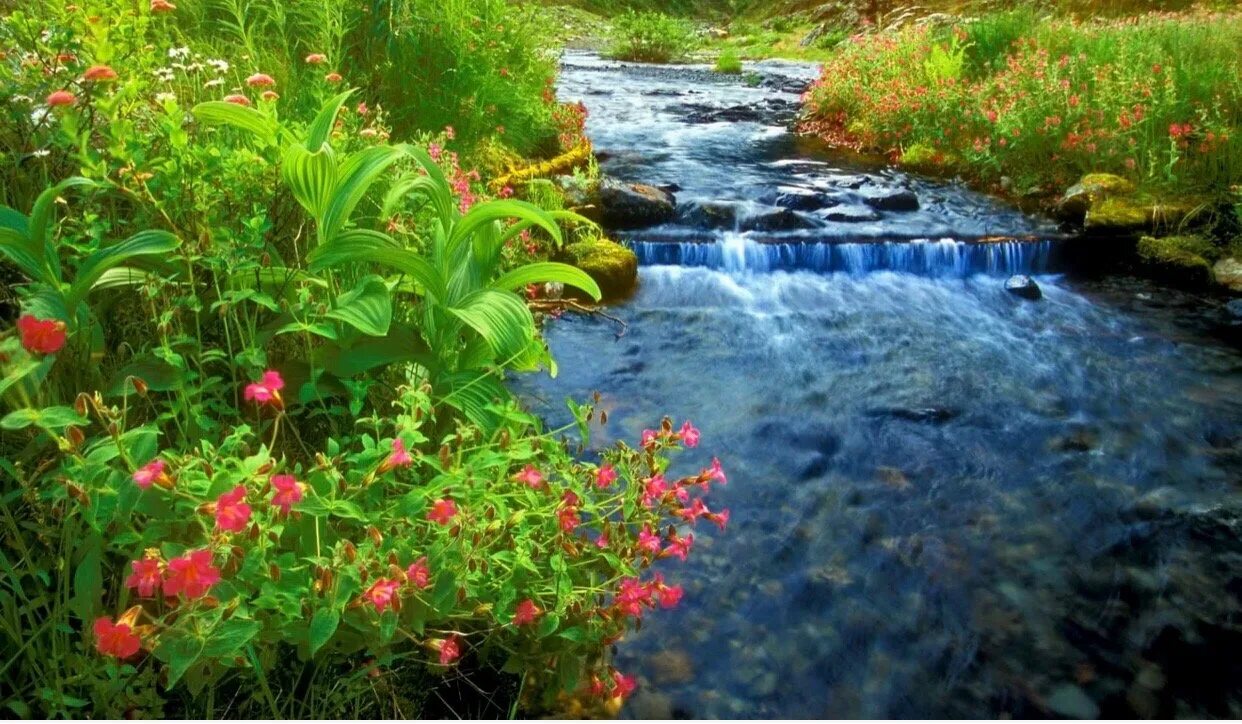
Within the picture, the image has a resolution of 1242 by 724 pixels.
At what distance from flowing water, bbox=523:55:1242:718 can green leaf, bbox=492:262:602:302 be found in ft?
3.83

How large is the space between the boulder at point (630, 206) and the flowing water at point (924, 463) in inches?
9.3

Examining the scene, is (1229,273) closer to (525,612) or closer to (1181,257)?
(1181,257)

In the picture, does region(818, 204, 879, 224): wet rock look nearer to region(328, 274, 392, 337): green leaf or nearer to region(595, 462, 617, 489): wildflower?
region(595, 462, 617, 489): wildflower

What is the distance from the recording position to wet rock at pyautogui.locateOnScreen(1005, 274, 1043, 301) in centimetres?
614

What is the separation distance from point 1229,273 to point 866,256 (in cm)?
255

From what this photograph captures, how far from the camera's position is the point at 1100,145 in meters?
7.57

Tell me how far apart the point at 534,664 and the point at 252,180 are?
1.63 m

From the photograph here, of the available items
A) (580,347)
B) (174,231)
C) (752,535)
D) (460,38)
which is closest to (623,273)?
(580,347)

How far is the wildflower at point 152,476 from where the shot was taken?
1.49 meters

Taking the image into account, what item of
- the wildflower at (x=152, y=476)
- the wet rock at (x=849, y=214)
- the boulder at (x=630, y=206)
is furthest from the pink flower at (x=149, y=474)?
the wet rock at (x=849, y=214)

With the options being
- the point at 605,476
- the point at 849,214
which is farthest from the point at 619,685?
the point at 849,214

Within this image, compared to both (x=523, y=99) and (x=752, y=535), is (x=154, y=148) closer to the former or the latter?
(x=752, y=535)

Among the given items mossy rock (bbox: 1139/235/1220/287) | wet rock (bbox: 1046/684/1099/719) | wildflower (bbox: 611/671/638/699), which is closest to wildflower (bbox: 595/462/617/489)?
wildflower (bbox: 611/671/638/699)

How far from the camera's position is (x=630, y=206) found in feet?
23.2
